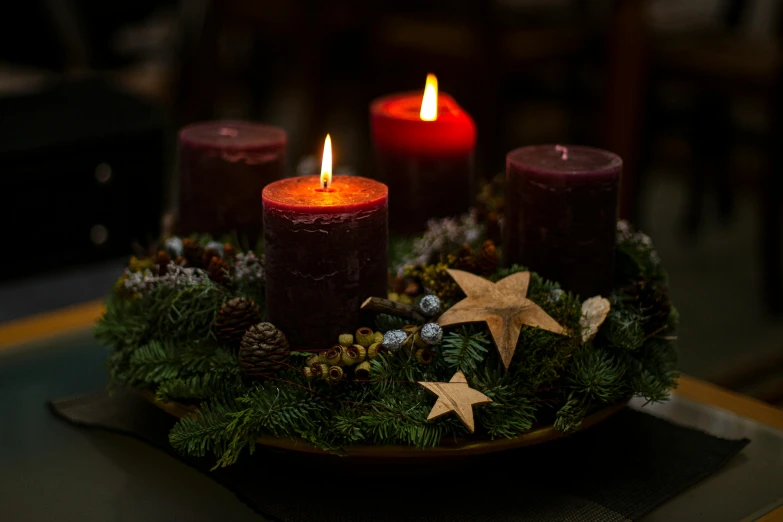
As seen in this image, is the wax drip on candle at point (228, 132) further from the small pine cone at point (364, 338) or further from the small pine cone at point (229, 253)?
the small pine cone at point (364, 338)

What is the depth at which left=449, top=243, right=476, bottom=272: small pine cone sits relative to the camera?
715mm

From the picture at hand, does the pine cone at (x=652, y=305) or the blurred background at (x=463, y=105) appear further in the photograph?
the blurred background at (x=463, y=105)

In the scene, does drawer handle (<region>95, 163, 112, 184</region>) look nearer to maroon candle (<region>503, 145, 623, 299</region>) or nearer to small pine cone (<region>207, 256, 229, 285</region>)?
small pine cone (<region>207, 256, 229, 285</region>)

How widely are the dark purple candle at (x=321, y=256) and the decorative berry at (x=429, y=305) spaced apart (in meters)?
0.04

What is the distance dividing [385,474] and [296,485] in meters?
Answer: 0.07

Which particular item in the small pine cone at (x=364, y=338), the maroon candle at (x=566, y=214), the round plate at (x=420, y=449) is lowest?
the round plate at (x=420, y=449)

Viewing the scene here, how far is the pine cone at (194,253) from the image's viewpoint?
0.76 m

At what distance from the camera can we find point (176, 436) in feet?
2.01

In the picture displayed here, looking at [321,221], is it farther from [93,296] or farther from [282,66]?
[282,66]

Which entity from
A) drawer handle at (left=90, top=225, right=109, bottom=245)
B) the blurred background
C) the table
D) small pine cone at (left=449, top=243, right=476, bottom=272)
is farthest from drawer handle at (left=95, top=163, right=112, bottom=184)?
small pine cone at (left=449, top=243, right=476, bottom=272)

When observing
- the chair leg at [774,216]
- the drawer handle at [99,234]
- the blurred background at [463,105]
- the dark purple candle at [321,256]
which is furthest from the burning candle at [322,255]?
the chair leg at [774,216]

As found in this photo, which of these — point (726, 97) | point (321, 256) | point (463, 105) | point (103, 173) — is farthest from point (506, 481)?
point (726, 97)

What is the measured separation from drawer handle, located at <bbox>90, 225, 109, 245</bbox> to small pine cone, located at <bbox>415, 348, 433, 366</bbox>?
1.55m

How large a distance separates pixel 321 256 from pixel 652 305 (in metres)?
0.27
